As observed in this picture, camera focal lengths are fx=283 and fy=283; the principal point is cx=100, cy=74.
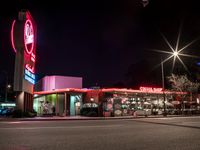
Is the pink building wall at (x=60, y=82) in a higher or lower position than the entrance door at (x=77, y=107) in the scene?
higher

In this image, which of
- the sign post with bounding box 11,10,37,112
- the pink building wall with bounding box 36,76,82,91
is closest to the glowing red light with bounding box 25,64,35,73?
the sign post with bounding box 11,10,37,112

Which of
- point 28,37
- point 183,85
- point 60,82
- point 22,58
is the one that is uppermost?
point 28,37

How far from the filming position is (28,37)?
3947cm

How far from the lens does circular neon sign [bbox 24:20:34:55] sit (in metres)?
37.8

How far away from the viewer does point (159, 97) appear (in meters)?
50.0

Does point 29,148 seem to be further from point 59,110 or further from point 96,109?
point 59,110

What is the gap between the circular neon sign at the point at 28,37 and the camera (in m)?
37.8

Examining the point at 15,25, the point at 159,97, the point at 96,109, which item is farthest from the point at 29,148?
the point at 159,97

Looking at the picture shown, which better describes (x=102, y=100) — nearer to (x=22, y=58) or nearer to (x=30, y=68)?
(x=30, y=68)

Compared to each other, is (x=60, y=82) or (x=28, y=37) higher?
(x=28, y=37)

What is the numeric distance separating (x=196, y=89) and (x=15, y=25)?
33.9 m

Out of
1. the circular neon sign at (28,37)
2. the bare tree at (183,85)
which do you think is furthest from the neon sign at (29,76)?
the bare tree at (183,85)

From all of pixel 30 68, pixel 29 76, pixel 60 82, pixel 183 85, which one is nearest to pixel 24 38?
pixel 30 68

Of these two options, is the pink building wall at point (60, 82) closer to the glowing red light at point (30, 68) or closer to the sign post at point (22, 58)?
the glowing red light at point (30, 68)
